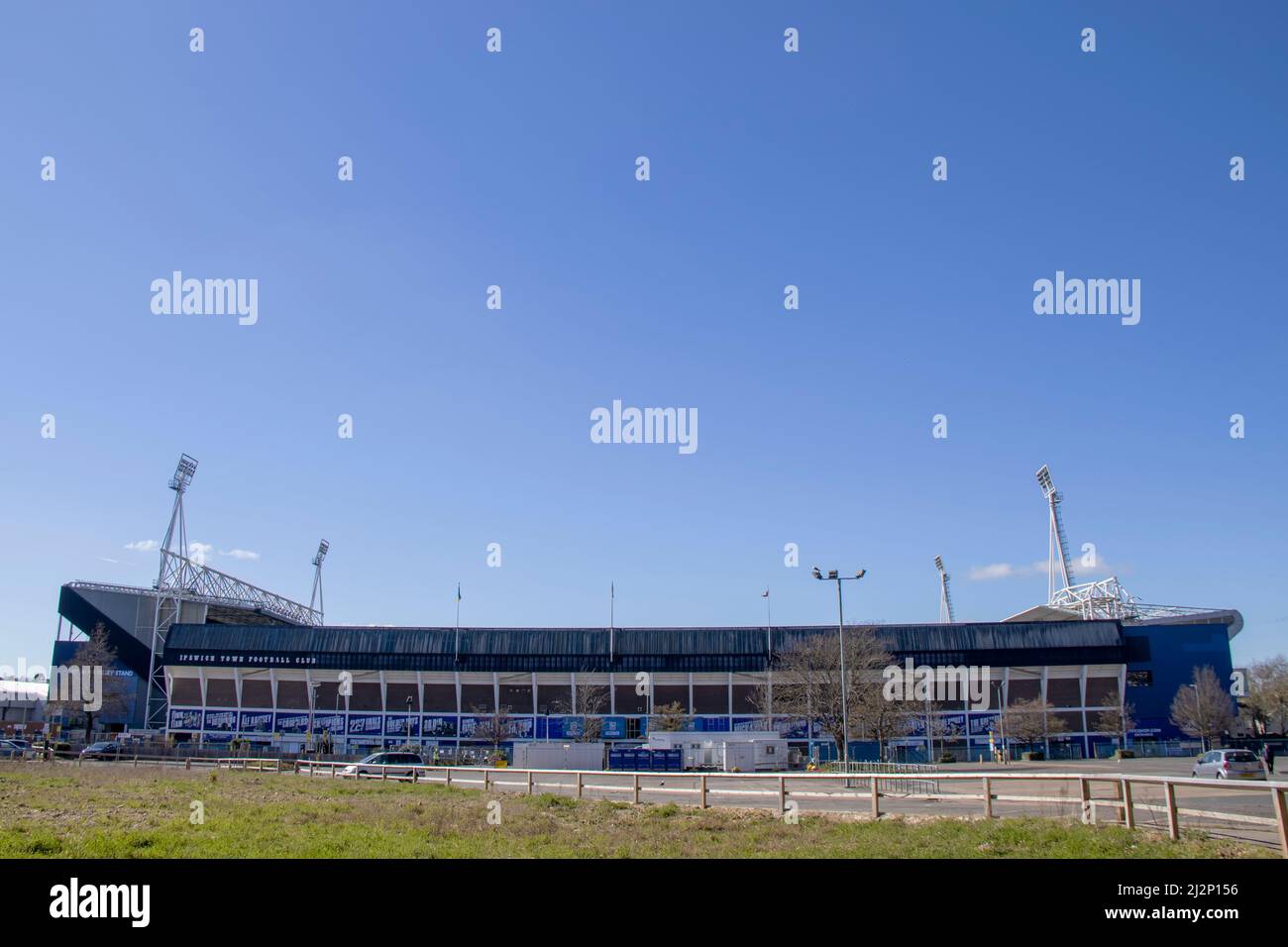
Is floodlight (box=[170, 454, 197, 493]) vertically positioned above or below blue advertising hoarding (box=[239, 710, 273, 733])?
above

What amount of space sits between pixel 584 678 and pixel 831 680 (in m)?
29.9

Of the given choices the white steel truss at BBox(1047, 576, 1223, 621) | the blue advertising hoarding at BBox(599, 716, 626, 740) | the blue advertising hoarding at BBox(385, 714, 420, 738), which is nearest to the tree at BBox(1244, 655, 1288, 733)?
the white steel truss at BBox(1047, 576, 1223, 621)

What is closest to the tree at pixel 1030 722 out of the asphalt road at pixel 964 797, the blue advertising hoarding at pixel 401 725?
the asphalt road at pixel 964 797

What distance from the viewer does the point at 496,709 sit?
8800cm

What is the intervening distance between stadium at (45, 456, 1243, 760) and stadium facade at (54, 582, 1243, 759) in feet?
0.46

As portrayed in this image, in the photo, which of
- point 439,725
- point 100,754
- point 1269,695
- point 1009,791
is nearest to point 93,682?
point 439,725

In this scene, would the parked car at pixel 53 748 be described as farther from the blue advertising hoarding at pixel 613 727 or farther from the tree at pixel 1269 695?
the tree at pixel 1269 695

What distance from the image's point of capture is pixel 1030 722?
78188 millimetres

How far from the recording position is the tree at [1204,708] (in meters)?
78.3

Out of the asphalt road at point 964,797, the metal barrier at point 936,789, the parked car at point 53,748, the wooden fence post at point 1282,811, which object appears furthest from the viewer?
→ the parked car at point 53,748

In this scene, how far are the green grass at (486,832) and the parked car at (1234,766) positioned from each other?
28662mm

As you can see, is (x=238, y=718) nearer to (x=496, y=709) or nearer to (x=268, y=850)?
(x=496, y=709)

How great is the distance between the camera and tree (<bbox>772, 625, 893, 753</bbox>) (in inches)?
2549

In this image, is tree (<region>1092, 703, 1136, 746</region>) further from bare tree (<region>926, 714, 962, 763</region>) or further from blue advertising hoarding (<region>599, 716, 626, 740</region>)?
blue advertising hoarding (<region>599, 716, 626, 740</region>)
